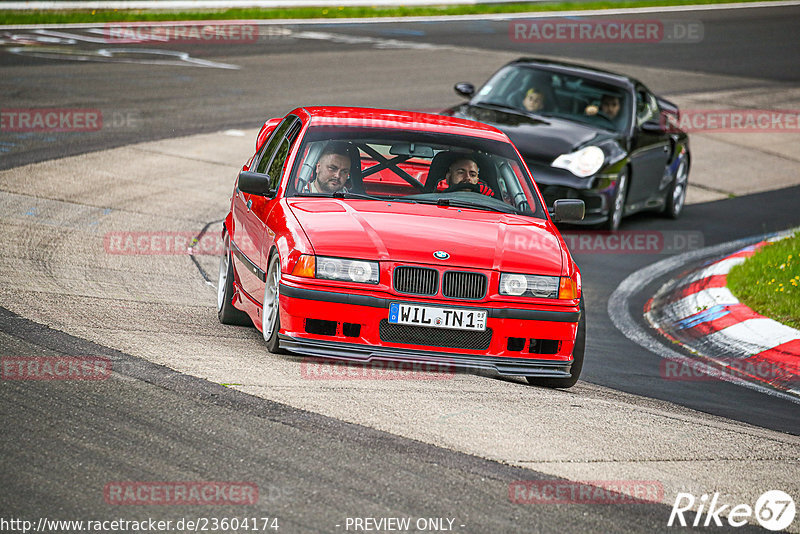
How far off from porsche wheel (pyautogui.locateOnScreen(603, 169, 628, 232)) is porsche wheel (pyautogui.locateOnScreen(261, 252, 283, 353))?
674 cm

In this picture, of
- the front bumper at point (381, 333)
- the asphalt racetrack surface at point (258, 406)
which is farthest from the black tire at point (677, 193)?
the front bumper at point (381, 333)

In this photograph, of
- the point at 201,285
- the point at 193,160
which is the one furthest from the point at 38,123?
the point at 201,285

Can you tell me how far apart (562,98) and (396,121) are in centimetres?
633

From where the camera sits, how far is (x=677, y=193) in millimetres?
14859

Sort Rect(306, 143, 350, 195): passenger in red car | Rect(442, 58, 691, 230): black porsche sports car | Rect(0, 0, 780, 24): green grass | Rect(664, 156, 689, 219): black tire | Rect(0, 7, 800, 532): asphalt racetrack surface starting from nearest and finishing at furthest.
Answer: Rect(0, 7, 800, 532): asphalt racetrack surface < Rect(306, 143, 350, 195): passenger in red car < Rect(442, 58, 691, 230): black porsche sports car < Rect(664, 156, 689, 219): black tire < Rect(0, 0, 780, 24): green grass

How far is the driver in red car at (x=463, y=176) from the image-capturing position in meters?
7.85

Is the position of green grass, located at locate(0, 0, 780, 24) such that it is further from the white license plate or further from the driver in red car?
the white license plate

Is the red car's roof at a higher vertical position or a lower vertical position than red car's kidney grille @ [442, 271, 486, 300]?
higher

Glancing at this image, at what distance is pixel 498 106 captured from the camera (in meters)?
14.0

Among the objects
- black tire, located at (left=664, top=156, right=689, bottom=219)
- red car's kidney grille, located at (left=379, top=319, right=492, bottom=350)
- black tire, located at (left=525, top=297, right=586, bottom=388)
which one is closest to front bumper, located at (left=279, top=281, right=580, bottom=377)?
red car's kidney grille, located at (left=379, top=319, right=492, bottom=350)

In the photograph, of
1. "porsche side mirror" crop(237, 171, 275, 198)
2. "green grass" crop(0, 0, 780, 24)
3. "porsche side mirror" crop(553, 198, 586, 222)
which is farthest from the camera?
"green grass" crop(0, 0, 780, 24)

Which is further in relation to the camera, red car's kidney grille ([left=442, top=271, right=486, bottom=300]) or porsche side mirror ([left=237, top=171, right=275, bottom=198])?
porsche side mirror ([left=237, top=171, right=275, bottom=198])

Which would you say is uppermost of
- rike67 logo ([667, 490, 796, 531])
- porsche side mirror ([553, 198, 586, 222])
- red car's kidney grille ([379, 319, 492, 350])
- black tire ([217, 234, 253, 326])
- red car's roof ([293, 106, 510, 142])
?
red car's roof ([293, 106, 510, 142])

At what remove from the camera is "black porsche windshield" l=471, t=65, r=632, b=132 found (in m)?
13.9
